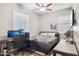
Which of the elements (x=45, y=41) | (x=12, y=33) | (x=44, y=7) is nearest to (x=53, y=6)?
(x=44, y=7)

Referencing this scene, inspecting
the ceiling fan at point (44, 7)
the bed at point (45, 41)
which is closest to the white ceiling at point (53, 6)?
the ceiling fan at point (44, 7)

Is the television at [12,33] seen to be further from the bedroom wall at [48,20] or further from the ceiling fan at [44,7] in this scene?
the ceiling fan at [44,7]

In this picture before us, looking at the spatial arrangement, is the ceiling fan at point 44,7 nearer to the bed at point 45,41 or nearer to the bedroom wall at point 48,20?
the bedroom wall at point 48,20

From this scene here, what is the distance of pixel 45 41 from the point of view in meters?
1.18

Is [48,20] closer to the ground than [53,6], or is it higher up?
closer to the ground

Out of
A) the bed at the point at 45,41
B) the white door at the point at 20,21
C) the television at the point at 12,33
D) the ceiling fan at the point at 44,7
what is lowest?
the bed at the point at 45,41

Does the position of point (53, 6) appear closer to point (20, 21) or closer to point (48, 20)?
point (48, 20)

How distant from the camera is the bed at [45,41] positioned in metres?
1.16

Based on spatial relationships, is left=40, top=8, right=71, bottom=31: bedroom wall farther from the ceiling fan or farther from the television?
the television

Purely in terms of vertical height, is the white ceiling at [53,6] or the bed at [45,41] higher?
the white ceiling at [53,6]

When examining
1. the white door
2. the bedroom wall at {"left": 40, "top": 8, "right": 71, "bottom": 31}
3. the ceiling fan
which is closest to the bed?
the bedroom wall at {"left": 40, "top": 8, "right": 71, "bottom": 31}

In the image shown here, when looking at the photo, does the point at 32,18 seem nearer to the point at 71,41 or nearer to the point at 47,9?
the point at 47,9

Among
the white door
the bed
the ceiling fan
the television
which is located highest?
the ceiling fan

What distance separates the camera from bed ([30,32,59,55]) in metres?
1.16
